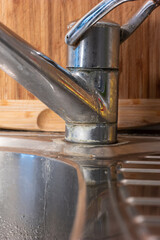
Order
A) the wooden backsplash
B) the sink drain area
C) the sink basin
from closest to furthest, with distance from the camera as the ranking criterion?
the sink drain area
the sink basin
the wooden backsplash

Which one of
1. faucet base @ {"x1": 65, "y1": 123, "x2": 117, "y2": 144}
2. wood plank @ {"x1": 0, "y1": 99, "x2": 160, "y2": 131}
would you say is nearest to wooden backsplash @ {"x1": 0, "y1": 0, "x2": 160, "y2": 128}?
wood plank @ {"x1": 0, "y1": 99, "x2": 160, "y2": 131}

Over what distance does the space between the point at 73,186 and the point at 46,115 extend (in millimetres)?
259

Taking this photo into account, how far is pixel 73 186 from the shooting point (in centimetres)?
43

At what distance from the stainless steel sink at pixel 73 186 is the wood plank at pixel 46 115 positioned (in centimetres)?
2

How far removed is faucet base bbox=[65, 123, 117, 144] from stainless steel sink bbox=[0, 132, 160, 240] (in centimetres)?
1

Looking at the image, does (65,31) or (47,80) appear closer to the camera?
(47,80)

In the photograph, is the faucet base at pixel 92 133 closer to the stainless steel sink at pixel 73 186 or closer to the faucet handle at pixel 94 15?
the stainless steel sink at pixel 73 186

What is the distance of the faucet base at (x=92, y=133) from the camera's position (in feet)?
1.74

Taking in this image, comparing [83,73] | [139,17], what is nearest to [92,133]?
[83,73]

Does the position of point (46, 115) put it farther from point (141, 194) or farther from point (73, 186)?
point (141, 194)

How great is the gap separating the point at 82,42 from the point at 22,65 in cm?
11

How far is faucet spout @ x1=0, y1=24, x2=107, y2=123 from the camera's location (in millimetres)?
452

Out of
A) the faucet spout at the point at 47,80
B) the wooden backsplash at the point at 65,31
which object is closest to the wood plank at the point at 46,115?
the wooden backsplash at the point at 65,31

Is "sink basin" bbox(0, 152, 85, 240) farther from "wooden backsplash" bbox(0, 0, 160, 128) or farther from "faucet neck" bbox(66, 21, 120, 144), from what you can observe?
"wooden backsplash" bbox(0, 0, 160, 128)
